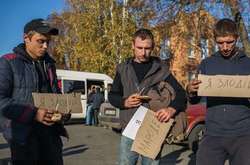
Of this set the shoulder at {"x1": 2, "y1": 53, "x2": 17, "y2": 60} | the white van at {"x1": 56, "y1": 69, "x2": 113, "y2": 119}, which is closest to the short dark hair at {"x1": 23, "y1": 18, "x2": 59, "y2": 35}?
the shoulder at {"x1": 2, "y1": 53, "x2": 17, "y2": 60}

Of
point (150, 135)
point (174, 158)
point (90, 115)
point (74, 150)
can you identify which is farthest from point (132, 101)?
point (90, 115)

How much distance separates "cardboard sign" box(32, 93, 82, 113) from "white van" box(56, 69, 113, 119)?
64.2 feet

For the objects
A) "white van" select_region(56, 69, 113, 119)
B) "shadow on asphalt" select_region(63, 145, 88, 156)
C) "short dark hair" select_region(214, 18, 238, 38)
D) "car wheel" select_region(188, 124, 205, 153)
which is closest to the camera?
"short dark hair" select_region(214, 18, 238, 38)

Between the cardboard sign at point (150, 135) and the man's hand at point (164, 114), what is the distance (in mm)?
45

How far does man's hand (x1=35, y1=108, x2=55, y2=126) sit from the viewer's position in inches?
154

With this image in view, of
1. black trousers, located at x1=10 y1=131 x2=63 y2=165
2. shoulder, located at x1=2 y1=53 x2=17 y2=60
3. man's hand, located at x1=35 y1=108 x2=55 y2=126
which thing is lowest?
black trousers, located at x1=10 y1=131 x2=63 y2=165

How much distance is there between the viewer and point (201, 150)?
187 inches

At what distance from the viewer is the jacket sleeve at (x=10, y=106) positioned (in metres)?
3.90

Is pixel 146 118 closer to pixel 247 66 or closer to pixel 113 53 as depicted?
pixel 247 66

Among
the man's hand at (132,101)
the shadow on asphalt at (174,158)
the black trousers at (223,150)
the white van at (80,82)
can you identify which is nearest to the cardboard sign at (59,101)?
the man's hand at (132,101)

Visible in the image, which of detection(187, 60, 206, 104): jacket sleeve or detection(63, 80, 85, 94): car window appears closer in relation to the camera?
detection(187, 60, 206, 104): jacket sleeve

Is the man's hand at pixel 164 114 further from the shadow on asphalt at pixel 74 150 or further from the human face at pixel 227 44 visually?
the shadow on asphalt at pixel 74 150

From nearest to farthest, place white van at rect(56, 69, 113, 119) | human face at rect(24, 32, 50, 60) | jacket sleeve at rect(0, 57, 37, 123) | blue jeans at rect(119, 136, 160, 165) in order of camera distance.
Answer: jacket sleeve at rect(0, 57, 37, 123) → human face at rect(24, 32, 50, 60) → blue jeans at rect(119, 136, 160, 165) → white van at rect(56, 69, 113, 119)

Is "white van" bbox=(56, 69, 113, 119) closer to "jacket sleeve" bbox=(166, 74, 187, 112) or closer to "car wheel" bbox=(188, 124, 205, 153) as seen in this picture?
"car wheel" bbox=(188, 124, 205, 153)
